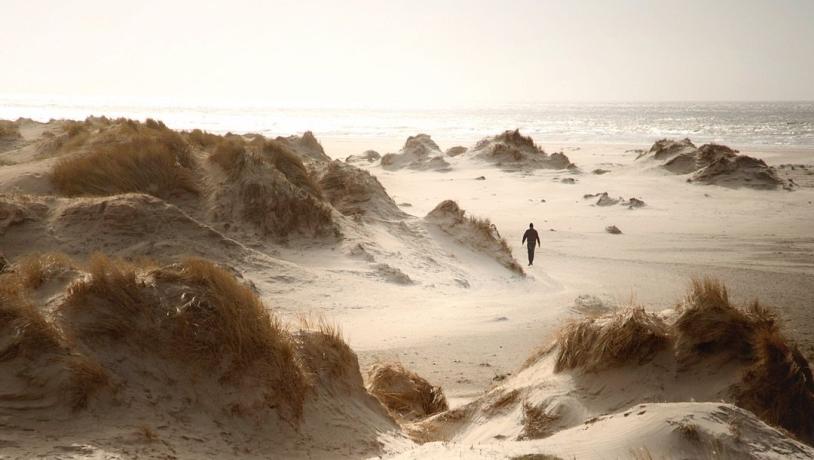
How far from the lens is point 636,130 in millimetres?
85000

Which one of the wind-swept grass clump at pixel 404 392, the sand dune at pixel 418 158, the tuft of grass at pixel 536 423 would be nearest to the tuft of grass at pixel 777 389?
the tuft of grass at pixel 536 423

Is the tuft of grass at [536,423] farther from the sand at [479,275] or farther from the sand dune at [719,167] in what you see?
the sand dune at [719,167]

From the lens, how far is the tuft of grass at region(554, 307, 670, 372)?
6.27 m

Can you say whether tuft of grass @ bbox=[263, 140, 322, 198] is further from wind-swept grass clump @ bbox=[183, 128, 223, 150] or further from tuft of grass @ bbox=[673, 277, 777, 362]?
tuft of grass @ bbox=[673, 277, 777, 362]

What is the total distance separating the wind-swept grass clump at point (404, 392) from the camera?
7.33 m

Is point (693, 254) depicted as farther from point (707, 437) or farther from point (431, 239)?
point (707, 437)

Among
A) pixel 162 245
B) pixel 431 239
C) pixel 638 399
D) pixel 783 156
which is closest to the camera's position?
pixel 638 399

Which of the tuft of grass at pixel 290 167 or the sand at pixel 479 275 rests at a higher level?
the tuft of grass at pixel 290 167

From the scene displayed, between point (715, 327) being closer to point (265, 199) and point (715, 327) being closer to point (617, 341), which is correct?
point (617, 341)

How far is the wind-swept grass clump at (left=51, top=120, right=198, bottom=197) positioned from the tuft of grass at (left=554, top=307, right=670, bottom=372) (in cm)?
928

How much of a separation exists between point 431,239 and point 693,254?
276 inches

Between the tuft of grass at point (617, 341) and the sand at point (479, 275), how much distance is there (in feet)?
3.76

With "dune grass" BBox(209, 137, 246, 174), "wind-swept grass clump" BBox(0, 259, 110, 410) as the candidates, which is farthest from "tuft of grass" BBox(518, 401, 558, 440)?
"dune grass" BBox(209, 137, 246, 174)

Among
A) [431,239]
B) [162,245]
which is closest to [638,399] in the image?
[162,245]
